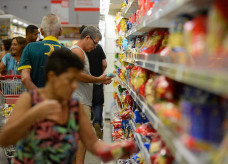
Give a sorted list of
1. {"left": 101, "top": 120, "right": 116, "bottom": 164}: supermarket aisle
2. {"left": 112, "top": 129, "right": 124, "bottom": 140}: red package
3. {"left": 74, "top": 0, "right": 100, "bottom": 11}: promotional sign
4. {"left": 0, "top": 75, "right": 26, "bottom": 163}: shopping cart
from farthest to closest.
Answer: {"left": 74, "top": 0, "right": 100, "bottom": 11}: promotional sign
{"left": 101, "top": 120, "right": 116, "bottom": 164}: supermarket aisle
{"left": 112, "top": 129, "right": 124, "bottom": 140}: red package
{"left": 0, "top": 75, "right": 26, "bottom": 163}: shopping cart

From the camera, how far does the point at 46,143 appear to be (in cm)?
186

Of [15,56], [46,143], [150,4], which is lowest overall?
[46,143]

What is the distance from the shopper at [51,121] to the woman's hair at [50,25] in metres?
1.93

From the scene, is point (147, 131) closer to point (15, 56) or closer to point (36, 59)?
point (36, 59)

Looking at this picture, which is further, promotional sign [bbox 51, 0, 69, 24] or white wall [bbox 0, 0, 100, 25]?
white wall [bbox 0, 0, 100, 25]

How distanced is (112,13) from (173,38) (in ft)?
21.9

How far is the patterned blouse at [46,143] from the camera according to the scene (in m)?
1.85

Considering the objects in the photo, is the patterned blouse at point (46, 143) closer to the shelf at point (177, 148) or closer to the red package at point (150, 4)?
the shelf at point (177, 148)

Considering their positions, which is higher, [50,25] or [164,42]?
[50,25]

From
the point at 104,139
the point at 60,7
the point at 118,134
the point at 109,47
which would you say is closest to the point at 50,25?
the point at 118,134

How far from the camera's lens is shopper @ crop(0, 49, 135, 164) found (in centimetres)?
175

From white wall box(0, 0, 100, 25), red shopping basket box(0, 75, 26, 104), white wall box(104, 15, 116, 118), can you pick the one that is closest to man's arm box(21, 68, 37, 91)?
red shopping basket box(0, 75, 26, 104)

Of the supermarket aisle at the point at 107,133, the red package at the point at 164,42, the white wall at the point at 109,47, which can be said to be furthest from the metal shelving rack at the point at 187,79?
the white wall at the point at 109,47

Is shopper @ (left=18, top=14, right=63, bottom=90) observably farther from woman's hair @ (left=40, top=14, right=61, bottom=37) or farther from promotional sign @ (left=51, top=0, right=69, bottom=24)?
promotional sign @ (left=51, top=0, right=69, bottom=24)
